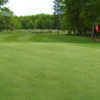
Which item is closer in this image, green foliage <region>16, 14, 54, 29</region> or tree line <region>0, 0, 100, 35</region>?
tree line <region>0, 0, 100, 35</region>

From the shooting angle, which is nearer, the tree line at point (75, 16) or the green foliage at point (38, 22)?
the tree line at point (75, 16)

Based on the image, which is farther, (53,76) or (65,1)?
(65,1)

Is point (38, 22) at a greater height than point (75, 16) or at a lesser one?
greater

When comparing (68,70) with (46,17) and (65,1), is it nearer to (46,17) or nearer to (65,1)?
(65,1)

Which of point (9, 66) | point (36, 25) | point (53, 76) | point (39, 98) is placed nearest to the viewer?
point (39, 98)

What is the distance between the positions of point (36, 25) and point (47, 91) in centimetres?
8145

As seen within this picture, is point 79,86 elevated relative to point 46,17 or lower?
lower

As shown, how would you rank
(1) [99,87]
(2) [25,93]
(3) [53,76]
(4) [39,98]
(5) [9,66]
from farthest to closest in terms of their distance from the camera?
1. (5) [9,66]
2. (3) [53,76]
3. (1) [99,87]
4. (2) [25,93]
5. (4) [39,98]

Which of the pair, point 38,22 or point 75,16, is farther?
point 38,22

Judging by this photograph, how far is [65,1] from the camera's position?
37.2 m

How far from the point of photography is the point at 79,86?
3934 millimetres

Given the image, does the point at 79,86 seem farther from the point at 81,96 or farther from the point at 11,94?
the point at 11,94

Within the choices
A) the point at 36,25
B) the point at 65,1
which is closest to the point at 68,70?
the point at 65,1

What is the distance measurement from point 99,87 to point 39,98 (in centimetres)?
132
